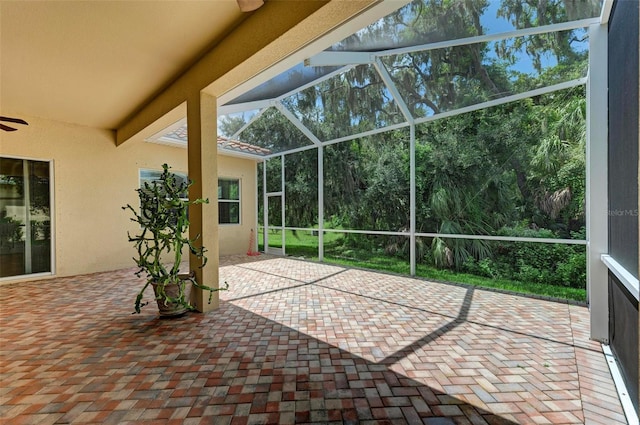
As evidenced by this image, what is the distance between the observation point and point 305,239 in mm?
8023

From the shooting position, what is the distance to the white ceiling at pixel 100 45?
2.38 metres

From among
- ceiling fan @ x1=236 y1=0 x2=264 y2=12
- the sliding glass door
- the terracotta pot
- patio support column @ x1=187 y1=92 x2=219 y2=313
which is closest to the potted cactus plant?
the terracotta pot

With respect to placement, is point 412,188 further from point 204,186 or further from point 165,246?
point 165,246

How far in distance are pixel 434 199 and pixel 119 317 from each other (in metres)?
6.60

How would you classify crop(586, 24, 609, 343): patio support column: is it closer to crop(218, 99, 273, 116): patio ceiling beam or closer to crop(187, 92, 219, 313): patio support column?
crop(187, 92, 219, 313): patio support column

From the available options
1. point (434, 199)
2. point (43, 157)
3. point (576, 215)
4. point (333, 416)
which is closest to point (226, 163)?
point (43, 157)

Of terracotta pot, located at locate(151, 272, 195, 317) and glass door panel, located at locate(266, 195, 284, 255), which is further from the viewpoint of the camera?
glass door panel, located at locate(266, 195, 284, 255)

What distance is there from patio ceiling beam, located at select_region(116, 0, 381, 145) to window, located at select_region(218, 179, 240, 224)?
13.9 feet

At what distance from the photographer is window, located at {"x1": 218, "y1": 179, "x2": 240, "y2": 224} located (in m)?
7.98

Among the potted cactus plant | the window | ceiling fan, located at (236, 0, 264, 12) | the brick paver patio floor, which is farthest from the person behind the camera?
the window

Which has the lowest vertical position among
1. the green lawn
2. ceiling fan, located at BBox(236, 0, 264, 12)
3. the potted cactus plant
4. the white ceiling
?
the green lawn

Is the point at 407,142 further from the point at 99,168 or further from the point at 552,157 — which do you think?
the point at 99,168

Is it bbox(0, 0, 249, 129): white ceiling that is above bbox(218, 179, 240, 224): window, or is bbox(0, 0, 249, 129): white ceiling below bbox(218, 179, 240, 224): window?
above

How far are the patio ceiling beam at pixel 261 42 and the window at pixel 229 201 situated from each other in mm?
4226
